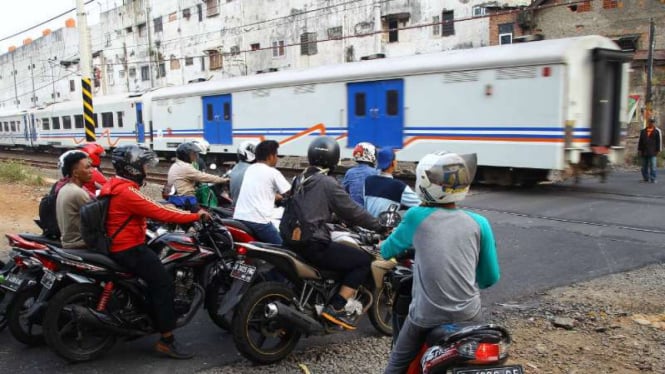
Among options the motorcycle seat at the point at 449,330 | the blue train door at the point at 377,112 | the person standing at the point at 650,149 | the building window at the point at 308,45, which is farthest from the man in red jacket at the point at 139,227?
the building window at the point at 308,45

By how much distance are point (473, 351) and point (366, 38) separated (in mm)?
29435

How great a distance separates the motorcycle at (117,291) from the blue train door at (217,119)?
14896 mm

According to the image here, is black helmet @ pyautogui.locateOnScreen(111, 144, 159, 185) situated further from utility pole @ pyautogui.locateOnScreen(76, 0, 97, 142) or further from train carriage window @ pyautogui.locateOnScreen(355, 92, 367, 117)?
train carriage window @ pyautogui.locateOnScreen(355, 92, 367, 117)

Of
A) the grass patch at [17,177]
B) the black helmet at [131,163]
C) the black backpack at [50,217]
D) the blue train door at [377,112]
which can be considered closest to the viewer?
the black helmet at [131,163]

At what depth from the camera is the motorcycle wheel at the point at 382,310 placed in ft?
15.0

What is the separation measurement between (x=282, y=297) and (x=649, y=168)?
12461mm

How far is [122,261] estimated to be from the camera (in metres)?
4.08

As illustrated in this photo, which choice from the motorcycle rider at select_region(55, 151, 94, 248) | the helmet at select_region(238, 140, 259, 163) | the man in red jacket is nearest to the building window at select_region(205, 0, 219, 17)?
the helmet at select_region(238, 140, 259, 163)

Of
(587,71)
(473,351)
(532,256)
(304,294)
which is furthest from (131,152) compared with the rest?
(587,71)

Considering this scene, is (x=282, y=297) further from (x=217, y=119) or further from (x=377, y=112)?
(x=217, y=119)

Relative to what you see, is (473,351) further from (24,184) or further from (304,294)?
(24,184)

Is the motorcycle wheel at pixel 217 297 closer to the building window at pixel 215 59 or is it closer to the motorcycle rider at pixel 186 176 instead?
the motorcycle rider at pixel 186 176

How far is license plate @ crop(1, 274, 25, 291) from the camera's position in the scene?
14.3ft

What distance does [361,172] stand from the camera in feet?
17.1
